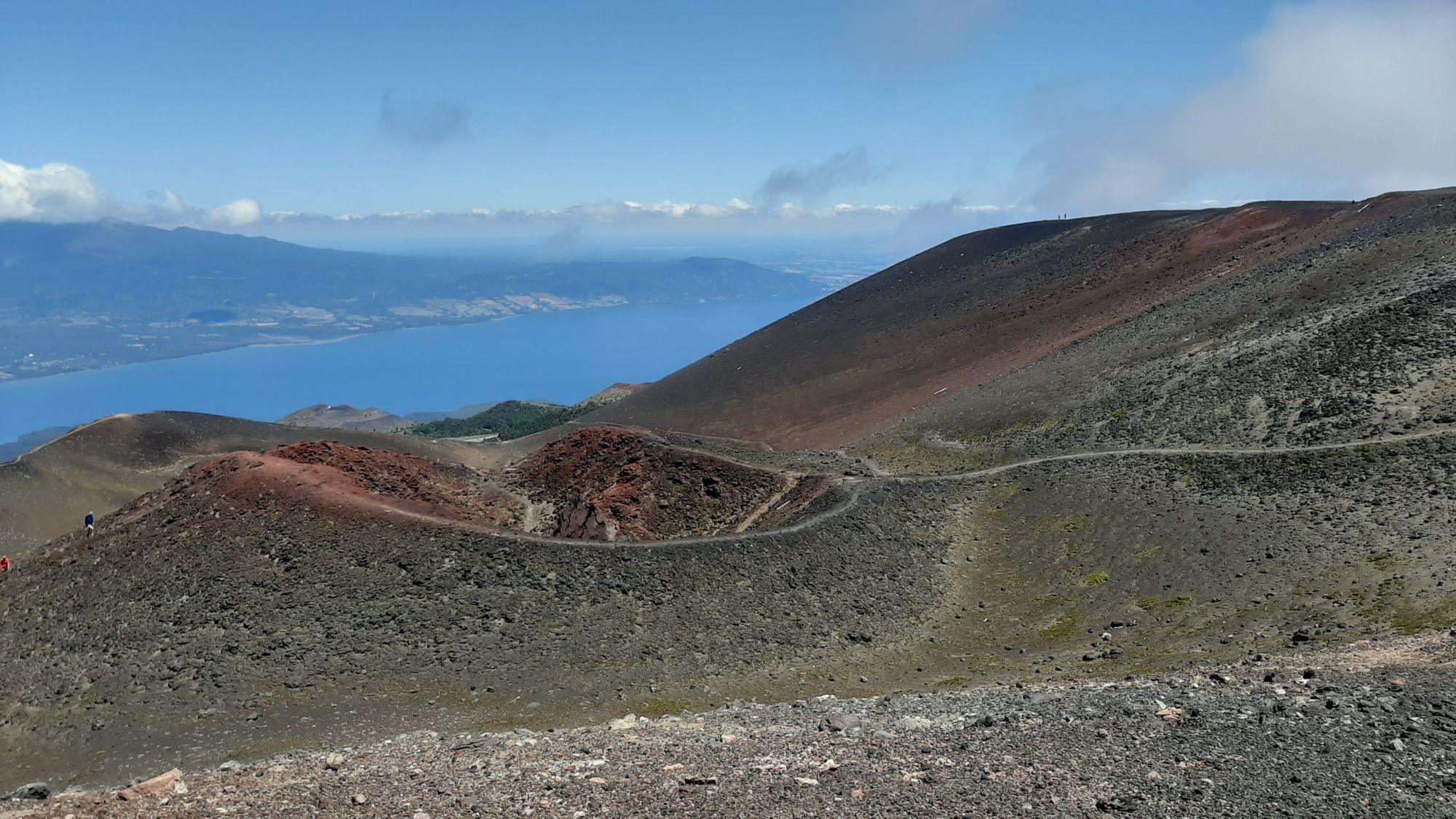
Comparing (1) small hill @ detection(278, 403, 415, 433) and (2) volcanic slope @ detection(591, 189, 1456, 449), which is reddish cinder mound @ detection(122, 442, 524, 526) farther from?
(1) small hill @ detection(278, 403, 415, 433)

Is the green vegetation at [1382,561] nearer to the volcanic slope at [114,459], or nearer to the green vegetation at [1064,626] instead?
the green vegetation at [1064,626]

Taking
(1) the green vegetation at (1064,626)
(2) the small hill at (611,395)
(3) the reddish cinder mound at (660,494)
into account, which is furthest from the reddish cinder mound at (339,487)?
(2) the small hill at (611,395)

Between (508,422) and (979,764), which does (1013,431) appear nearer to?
(979,764)

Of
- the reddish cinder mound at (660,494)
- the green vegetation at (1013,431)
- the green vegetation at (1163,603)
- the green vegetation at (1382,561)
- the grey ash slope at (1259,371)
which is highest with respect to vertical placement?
the grey ash slope at (1259,371)

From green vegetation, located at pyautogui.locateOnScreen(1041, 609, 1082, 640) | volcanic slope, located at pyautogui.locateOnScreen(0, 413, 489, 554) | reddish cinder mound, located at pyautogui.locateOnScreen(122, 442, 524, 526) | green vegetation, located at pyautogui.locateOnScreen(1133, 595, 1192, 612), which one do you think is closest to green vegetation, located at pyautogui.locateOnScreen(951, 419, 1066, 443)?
green vegetation, located at pyautogui.locateOnScreen(1133, 595, 1192, 612)

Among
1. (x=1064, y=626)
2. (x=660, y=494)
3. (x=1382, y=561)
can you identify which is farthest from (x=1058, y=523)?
(x=660, y=494)
